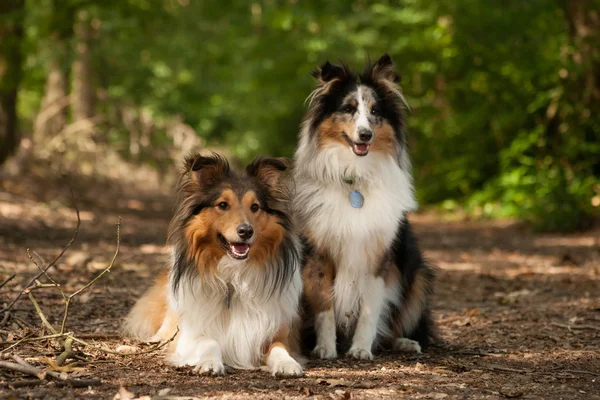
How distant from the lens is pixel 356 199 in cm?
565

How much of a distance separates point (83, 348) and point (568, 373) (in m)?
3.20

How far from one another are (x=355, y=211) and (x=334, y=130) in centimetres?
63

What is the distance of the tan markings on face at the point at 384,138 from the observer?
5695 millimetres

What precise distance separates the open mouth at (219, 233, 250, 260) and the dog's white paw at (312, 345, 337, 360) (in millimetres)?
1072

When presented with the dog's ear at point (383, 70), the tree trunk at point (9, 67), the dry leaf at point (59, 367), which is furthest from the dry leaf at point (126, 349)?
the tree trunk at point (9, 67)

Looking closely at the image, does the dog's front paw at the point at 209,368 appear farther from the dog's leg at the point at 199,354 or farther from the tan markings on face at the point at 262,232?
the tan markings on face at the point at 262,232

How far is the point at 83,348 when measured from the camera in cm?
526

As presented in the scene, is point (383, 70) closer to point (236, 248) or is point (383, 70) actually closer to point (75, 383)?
point (236, 248)

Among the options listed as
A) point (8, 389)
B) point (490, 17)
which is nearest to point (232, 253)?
point (8, 389)

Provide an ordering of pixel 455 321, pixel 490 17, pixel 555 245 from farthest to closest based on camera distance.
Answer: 1. pixel 490 17
2. pixel 555 245
3. pixel 455 321

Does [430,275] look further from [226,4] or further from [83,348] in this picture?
[226,4]

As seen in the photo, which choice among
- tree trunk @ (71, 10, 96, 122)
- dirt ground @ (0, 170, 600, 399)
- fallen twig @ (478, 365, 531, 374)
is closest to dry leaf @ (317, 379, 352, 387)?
dirt ground @ (0, 170, 600, 399)

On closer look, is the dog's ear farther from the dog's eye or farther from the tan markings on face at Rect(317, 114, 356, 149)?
the dog's eye

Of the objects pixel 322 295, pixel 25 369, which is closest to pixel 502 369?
pixel 322 295
